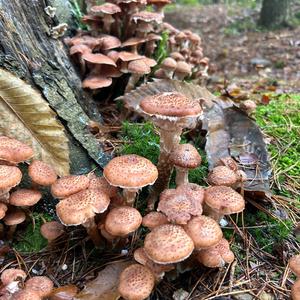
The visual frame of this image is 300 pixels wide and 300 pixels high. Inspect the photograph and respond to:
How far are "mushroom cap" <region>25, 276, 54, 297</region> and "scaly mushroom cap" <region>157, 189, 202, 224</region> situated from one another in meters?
1.02

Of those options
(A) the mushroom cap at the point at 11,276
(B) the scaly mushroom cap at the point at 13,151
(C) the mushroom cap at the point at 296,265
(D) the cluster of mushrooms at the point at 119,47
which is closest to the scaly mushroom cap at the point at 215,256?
(C) the mushroom cap at the point at 296,265

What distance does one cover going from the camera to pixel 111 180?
274 cm

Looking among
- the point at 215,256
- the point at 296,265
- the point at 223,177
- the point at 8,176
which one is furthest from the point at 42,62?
the point at 296,265

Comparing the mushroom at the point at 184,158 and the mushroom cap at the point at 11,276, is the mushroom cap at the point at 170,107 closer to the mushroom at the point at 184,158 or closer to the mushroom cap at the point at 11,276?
the mushroom at the point at 184,158

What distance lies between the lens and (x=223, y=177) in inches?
127

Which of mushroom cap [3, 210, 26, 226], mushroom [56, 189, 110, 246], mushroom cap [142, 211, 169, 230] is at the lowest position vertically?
mushroom cap [3, 210, 26, 226]

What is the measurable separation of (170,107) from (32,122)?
57.7 inches

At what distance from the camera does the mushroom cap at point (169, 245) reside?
2.39 meters

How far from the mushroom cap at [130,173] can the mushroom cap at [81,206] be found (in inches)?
6.4

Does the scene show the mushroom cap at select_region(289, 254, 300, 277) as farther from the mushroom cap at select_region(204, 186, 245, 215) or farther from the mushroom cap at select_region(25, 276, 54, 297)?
the mushroom cap at select_region(25, 276, 54, 297)

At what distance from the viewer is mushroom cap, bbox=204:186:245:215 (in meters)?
2.81

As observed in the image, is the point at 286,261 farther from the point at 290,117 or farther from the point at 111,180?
the point at 290,117

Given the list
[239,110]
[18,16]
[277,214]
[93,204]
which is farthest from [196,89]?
[93,204]

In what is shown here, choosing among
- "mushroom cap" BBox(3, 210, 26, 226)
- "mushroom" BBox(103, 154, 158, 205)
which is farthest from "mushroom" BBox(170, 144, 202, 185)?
"mushroom cap" BBox(3, 210, 26, 226)
